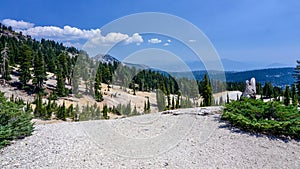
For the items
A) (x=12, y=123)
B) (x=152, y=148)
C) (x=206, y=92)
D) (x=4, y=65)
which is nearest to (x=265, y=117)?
(x=152, y=148)

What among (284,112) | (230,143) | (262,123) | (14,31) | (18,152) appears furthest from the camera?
(14,31)

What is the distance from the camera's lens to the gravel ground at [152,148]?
6.96 meters

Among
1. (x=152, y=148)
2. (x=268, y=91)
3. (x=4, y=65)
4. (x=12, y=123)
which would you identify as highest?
(x=4, y=65)

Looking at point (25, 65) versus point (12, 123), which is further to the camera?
point (25, 65)

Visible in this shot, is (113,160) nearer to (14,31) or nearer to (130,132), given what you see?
(130,132)

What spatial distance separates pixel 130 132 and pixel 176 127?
1.87 metres

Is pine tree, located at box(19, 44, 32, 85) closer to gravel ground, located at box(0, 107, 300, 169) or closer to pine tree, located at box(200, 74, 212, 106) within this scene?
pine tree, located at box(200, 74, 212, 106)

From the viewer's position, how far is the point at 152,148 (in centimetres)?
806

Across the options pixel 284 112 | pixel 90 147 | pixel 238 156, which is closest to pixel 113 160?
pixel 90 147

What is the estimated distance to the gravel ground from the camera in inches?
274

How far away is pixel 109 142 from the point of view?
861cm

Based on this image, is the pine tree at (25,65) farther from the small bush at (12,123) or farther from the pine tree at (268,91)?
the pine tree at (268,91)

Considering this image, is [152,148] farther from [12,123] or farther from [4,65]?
[4,65]

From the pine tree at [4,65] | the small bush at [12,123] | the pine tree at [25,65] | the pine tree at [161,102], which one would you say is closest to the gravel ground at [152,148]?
the small bush at [12,123]
